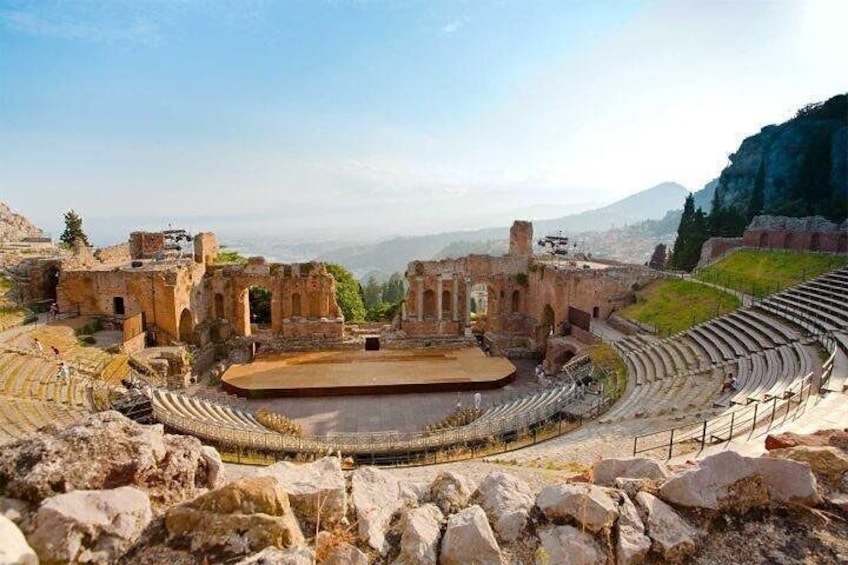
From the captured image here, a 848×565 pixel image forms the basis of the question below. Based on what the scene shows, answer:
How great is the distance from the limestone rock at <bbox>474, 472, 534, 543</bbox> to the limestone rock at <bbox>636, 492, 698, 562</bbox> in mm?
1052

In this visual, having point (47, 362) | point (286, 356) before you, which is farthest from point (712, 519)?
point (286, 356)

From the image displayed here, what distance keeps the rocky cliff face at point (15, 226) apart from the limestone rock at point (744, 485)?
Answer: 188 ft

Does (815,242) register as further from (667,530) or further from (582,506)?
(582,506)

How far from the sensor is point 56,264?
2908 cm

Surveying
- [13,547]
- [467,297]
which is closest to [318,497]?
[13,547]

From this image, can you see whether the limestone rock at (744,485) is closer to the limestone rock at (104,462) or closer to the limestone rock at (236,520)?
the limestone rock at (236,520)

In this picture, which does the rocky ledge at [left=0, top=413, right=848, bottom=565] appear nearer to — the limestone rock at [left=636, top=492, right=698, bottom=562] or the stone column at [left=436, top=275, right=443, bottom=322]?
the limestone rock at [left=636, top=492, right=698, bottom=562]

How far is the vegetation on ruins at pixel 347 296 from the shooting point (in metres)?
44.5

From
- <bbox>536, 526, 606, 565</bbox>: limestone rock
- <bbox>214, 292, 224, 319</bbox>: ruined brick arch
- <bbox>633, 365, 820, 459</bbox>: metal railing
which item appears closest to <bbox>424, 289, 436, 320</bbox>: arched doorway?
<bbox>214, 292, 224, 319</bbox>: ruined brick arch

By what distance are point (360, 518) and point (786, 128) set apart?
90.5 meters

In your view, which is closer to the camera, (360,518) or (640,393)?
(360,518)

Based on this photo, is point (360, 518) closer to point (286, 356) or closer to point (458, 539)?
point (458, 539)

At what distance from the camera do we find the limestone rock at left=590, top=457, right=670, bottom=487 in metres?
5.00

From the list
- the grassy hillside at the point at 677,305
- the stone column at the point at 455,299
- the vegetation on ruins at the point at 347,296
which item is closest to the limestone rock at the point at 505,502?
the grassy hillside at the point at 677,305
